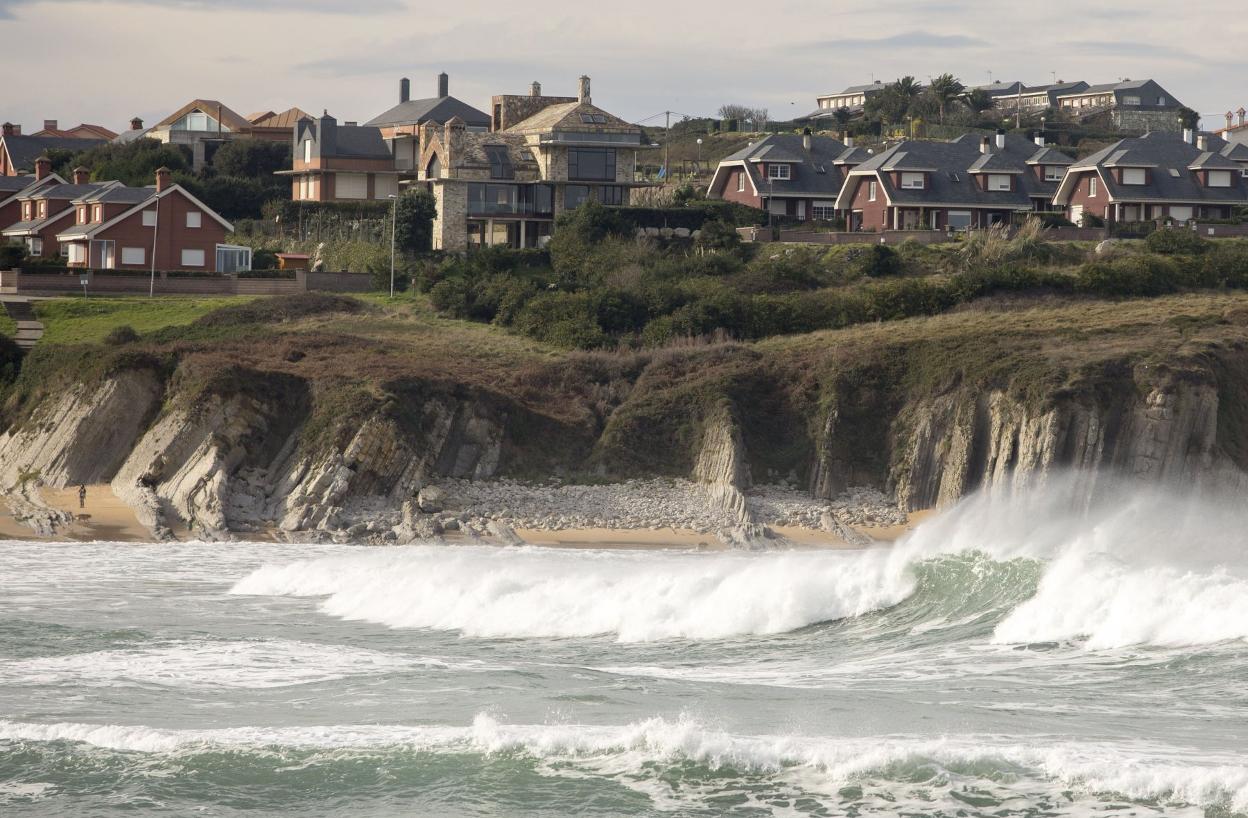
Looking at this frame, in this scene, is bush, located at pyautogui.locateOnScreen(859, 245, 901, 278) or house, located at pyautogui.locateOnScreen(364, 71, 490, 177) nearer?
bush, located at pyautogui.locateOnScreen(859, 245, 901, 278)

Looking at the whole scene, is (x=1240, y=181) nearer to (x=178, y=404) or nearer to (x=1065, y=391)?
(x=1065, y=391)

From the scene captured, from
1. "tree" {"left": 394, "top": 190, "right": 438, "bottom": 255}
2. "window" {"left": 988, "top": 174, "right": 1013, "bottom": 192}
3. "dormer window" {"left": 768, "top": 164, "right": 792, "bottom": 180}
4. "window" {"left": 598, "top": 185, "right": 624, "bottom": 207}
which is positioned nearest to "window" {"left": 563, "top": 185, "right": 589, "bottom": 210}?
"window" {"left": 598, "top": 185, "right": 624, "bottom": 207}

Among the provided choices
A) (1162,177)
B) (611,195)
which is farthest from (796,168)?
(1162,177)

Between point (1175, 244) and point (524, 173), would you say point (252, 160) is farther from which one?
point (1175, 244)

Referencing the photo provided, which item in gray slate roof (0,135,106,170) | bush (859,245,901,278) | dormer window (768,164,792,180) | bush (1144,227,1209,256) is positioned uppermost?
gray slate roof (0,135,106,170)

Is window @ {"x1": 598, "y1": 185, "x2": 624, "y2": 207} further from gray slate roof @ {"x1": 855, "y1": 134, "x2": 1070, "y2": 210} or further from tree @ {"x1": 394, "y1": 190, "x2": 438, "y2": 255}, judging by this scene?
gray slate roof @ {"x1": 855, "y1": 134, "x2": 1070, "y2": 210}

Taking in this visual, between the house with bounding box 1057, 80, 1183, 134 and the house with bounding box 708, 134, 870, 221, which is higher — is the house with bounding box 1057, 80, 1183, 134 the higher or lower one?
the higher one

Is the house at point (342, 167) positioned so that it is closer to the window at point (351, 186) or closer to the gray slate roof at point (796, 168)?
the window at point (351, 186)
